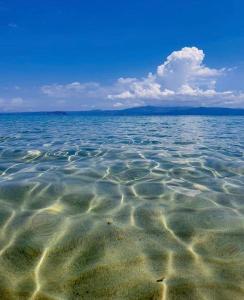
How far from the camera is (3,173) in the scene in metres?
6.36

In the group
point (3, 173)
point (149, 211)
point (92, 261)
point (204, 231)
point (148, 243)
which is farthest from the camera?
point (3, 173)

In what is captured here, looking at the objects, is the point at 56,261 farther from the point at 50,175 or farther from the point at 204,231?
the point at 50,175

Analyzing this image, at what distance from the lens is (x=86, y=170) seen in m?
6.66

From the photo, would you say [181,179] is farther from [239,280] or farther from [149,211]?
[239,280]

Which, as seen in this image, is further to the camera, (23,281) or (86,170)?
(86,170)

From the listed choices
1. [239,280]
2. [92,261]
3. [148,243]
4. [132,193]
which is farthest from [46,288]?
[132,193]

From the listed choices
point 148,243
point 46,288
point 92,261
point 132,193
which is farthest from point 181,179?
point 46,288

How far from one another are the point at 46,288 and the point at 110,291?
0.53m

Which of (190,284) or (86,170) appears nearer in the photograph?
(190,284)

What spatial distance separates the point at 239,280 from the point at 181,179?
11.4 feet

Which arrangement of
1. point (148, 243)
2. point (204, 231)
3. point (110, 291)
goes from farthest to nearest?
point (204, 231) < point (148, 243) < point (110, 291)

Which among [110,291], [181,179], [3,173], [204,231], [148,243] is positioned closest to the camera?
[110,291]

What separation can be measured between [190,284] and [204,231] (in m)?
1.09

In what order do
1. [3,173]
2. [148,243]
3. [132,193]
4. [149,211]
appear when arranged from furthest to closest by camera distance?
1. [3,173]
2. [132,193]
3. [149,211]
4. [148,243]
